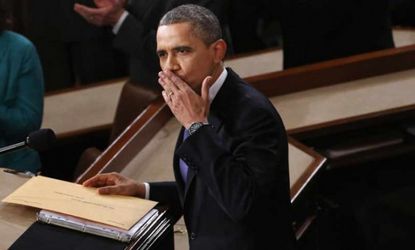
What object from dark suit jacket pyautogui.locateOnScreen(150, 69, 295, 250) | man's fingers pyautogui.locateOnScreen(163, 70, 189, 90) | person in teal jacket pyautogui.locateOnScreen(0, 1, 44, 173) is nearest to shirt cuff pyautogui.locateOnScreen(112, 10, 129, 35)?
person in teal jacket pyautogui.locateOnScreen(0, 1, 44, 173)

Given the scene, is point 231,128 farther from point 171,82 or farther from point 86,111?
point 86,111

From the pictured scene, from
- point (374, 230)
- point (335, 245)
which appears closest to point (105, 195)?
point (335, 245)

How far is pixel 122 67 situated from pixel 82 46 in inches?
16.1

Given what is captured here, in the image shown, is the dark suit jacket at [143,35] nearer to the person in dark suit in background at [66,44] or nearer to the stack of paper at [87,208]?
the person in dark suit in background at [66,44]

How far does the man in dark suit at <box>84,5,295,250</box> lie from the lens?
148 centimetres

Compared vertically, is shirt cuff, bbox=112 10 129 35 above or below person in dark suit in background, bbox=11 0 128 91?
above

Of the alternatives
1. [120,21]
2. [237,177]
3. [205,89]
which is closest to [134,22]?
[120,21]

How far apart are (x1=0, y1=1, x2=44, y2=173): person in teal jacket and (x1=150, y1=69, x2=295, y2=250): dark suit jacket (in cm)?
120

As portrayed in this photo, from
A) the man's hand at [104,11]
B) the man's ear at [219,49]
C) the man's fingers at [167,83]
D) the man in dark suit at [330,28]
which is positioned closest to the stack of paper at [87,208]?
the man's fingers at [167,83]

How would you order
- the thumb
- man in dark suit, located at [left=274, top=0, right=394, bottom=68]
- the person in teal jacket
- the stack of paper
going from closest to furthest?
1. the stack of paper
2. the thumb
3. the person in teal jacket
4. man in dark suit, located at [left=274, top=0, right=394, bottom=68]

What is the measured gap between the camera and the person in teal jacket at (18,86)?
2738mm

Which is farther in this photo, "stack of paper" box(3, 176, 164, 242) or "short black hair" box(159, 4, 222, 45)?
"short black hair" box(159, 4, 222, 45)

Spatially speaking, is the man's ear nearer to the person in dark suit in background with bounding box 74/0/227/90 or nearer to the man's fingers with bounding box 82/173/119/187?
the man's fingers with bounding box 82/173/119/187

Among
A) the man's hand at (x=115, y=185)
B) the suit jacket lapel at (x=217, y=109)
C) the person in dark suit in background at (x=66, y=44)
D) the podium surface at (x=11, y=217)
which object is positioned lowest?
the person in dark suit in background at (x=66, y=44)
